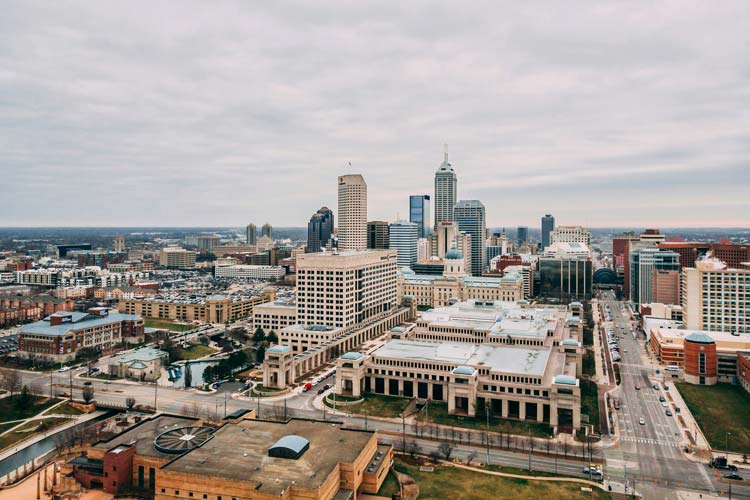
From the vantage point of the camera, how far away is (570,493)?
6431 cm

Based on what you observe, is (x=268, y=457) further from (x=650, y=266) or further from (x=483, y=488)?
(x=650, y=266)

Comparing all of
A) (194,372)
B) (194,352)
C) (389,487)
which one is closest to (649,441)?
(389,487)

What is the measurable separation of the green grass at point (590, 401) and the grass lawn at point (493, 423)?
29.8 ft

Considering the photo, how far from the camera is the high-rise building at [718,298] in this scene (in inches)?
5418

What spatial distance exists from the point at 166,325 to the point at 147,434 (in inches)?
4331

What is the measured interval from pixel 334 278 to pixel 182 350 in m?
43.0

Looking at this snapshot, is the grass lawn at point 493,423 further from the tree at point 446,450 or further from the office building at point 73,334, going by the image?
the office building at point 73,334

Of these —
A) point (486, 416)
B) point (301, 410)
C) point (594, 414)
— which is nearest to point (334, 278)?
point (301, 410)

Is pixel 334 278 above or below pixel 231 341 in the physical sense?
above

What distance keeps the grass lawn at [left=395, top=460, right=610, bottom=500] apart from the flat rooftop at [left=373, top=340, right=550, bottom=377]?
26.9m

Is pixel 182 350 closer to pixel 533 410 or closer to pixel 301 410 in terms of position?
pixel 301 410

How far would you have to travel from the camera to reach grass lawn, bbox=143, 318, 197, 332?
170m

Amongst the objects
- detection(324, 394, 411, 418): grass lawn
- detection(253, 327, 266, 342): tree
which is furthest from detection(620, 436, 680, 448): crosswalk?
detection(253, 327, 266, 342): tree

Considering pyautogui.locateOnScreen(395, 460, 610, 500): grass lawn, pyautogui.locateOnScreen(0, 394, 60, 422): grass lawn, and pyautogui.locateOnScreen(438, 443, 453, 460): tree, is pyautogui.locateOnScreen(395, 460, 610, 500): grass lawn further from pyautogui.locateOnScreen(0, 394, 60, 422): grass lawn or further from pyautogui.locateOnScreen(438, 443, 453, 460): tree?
pyautogui.locateOnScreen(0, 394, 60, 422): grass lawn
